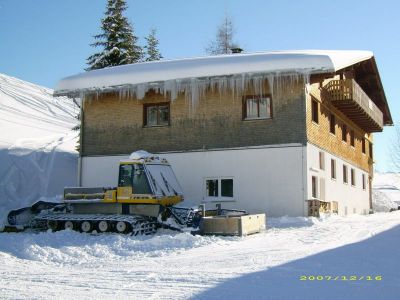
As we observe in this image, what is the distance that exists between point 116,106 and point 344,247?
45.0 ft

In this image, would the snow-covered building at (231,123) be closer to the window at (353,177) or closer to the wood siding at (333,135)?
the wood siding at (333,135)

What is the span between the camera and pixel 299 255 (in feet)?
34.9

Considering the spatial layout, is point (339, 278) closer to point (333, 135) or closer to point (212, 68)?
point (212, 68)

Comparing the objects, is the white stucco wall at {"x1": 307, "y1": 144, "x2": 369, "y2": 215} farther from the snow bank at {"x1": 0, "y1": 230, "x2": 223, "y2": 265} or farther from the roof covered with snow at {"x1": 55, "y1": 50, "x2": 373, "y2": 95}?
the snow bank at {"x1": 0, "y1": 230, "x2": 223, "y2": 265}

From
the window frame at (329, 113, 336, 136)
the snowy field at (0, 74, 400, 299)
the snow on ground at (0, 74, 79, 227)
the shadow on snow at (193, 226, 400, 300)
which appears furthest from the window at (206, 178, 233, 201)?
the shadow on snow at (193, 226, 400, 300)

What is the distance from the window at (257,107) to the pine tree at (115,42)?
12962mm

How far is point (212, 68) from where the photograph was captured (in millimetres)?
20016

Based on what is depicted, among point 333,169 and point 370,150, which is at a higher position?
point 370,150

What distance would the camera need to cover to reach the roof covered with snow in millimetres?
18984

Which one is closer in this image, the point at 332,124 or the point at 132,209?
the point at 132,209

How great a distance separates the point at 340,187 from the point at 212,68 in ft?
31.6

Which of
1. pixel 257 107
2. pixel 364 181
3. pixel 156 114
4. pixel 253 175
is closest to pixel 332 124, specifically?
pixel 257 107

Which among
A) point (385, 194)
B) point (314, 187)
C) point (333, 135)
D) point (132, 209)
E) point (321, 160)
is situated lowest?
point (132, 209)

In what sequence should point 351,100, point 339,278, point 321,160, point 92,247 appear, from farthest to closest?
point 351,100, point 321,160, point 92,247, point 339,278
